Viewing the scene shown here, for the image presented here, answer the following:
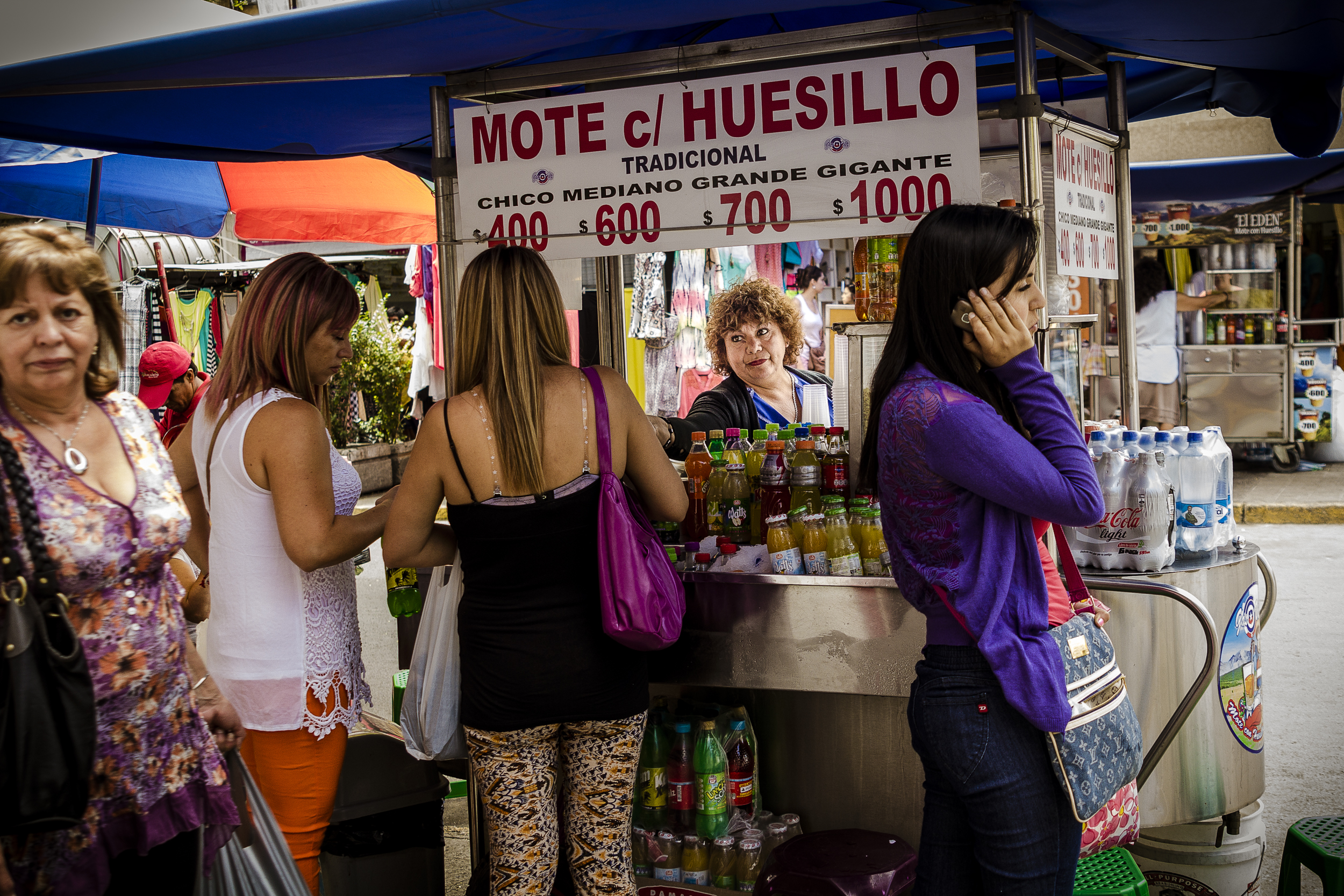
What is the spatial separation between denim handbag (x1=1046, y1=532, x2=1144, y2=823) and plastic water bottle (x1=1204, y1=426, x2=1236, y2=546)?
1.34m

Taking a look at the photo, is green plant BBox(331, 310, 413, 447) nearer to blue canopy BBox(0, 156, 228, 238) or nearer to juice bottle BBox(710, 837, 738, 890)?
blue canopy BBox(0, 156, 228, 238)

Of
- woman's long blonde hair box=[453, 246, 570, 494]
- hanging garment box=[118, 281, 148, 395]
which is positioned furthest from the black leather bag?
hanging garment box=[118, 281, 148, 395]

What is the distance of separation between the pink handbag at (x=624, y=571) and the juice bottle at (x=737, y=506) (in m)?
0.86

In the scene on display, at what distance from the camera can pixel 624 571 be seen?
7.79 feet

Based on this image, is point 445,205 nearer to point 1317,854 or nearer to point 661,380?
point 1317,854

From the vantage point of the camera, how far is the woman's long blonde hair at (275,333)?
2.57m

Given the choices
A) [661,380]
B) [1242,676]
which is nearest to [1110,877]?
[1242,676]

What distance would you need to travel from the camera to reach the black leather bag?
1.63 metres

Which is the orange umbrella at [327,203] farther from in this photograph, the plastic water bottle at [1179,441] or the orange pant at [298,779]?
the plastic water bottle at [1179,441]

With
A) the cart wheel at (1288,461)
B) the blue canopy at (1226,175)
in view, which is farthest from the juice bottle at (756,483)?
the cart wheel at (1288,461)

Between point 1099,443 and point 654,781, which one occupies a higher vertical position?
point 1099,443

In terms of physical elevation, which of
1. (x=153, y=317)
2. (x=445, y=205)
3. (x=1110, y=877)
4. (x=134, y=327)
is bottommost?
(x=1110, y=877)

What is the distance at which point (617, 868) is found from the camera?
100 inches

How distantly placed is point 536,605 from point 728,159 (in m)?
1.44
